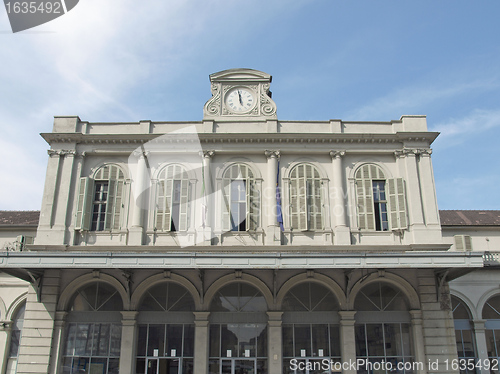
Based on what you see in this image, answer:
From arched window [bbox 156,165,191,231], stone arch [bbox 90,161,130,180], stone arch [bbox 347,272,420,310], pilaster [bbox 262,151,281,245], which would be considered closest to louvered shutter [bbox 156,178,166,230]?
arched window [bbox 156,165,191,231]

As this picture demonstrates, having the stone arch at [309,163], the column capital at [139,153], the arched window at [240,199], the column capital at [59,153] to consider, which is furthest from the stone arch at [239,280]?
the column capital at [59,153]

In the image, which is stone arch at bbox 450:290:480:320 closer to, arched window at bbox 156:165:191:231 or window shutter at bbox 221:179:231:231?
window shutter at bbox 221:179:231:231

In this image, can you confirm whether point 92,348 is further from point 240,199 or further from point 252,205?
point 252,205

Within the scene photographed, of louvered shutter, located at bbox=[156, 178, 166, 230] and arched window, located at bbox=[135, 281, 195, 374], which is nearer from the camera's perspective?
arched window, located at bbox=[135, 281, 195, 374]

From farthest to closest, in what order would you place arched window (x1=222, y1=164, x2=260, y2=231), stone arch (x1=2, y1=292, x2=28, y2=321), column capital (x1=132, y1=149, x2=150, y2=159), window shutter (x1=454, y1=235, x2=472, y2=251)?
window shutter (x1=454, y1=235, x2=472, y2=251) < stone arch (x1=2, y1=292, x2=28, y2=321) < column capital (x1=132, y1=149, x2=150, y2=159) < arched window (x1=222, y1=164, x2=260, y2=231)

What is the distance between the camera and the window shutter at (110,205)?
19125 mm

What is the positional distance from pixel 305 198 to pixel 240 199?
105 inches

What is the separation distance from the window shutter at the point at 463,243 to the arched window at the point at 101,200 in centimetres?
1590

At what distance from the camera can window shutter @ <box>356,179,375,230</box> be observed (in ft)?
62.2

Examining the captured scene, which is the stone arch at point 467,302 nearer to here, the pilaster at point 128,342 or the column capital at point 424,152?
the column capital at point 424,152

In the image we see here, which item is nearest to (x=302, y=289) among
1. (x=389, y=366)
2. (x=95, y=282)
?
(x=389, y=366)

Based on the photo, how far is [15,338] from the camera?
69.1 feet

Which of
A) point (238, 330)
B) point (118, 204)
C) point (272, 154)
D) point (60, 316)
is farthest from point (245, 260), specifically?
point (60, 316)

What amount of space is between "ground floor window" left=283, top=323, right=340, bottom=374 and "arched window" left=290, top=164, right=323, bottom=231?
12.7 ft
